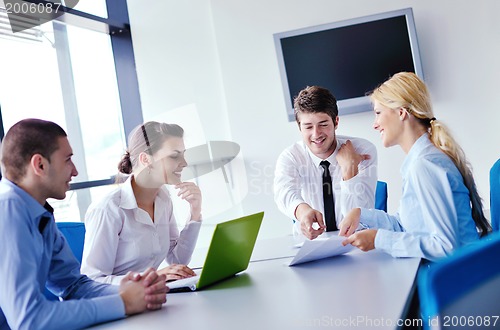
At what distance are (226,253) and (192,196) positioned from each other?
34.5 inches

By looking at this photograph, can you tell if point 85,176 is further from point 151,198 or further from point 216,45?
point 151,198

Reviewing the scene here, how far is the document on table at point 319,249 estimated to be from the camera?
1809 mm

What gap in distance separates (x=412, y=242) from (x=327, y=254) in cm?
28

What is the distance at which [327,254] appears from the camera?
1.94 metres

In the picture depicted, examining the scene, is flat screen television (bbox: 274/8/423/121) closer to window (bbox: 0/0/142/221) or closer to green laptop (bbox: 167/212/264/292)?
window (bbox: 0/0/142/221)

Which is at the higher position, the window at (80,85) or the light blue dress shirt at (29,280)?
the window at (80,85)

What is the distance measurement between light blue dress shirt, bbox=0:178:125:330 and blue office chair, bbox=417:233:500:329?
0.94 metres

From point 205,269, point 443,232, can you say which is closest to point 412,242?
point 443,232

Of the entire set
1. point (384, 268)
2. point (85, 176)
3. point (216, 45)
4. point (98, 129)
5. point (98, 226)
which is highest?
point (216, 45)

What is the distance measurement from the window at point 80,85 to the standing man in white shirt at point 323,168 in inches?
69.9

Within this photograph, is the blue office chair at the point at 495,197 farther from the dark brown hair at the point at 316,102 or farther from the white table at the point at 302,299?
the dark brown hair at the point at 316,102

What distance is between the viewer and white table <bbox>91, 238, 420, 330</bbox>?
118 centimetres

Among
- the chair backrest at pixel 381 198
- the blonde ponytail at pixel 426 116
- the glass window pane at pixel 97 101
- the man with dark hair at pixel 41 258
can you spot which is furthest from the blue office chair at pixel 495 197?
the glass window pane at pixel 97 101

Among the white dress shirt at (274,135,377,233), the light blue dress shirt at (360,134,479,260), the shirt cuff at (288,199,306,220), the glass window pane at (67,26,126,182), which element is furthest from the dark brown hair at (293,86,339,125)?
the glass window pane at (67,26,126,182)
